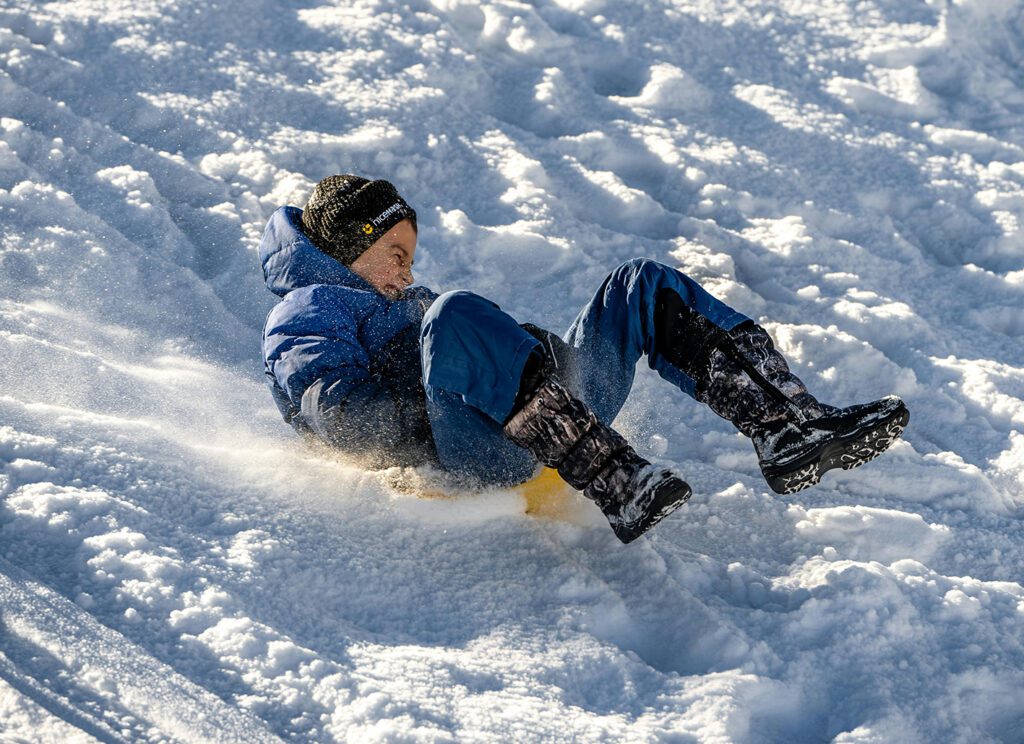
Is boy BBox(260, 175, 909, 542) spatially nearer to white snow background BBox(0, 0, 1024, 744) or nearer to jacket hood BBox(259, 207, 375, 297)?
jacket hood BBox(259, 207, 375, 297)

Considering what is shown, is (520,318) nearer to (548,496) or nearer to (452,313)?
(548,496)

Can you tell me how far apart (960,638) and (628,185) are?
2543 mm

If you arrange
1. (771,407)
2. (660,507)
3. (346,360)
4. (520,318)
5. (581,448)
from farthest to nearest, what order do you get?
(520,318) < (346,360) < (771,407) < (581,448) < (660,507)

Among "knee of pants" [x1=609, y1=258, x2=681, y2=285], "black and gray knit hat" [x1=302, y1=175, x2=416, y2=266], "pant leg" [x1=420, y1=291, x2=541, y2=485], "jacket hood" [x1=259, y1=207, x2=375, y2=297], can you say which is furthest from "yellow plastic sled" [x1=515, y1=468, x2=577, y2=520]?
"black and gray knit hat" [x1=302, y1=175, x2=416, y2=266]

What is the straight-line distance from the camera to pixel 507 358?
2.67m

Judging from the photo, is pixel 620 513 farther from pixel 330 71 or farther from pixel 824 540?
pixel 330 71

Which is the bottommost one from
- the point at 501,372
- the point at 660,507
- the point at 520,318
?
the point at 520,318

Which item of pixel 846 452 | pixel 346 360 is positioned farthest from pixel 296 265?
pixel 846 452

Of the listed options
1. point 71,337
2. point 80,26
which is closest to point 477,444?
point 71,337

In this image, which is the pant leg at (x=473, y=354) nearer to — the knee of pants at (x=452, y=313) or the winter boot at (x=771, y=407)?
the knee of pants at (x=452, y=313)

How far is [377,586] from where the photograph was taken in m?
2.77

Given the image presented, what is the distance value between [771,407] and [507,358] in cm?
63

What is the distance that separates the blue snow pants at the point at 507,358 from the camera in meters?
2.68

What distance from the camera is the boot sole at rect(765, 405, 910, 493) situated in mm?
2664
